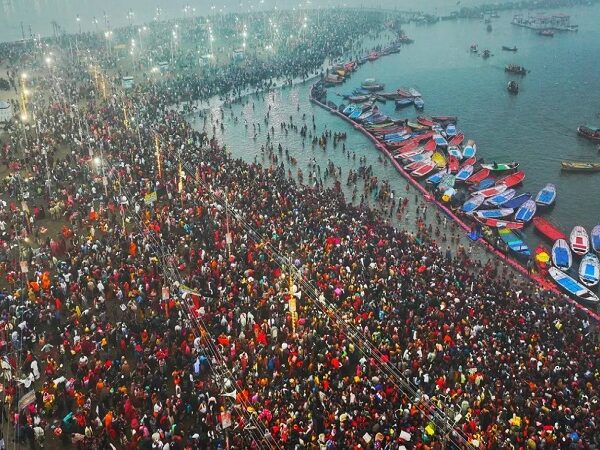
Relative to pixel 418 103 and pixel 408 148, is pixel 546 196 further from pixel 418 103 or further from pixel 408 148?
pixel 418 103

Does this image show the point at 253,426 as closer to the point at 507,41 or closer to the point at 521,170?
the point at 521,170

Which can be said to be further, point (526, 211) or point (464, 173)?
point (464, 173)

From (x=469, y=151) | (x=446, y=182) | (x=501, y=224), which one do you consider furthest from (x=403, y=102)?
(x=501, y=224)

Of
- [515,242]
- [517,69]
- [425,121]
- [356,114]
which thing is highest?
[517,69]

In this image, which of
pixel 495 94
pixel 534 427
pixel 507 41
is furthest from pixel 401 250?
pixel 507 41

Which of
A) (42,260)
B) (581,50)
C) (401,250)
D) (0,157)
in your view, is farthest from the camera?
(581,50)
